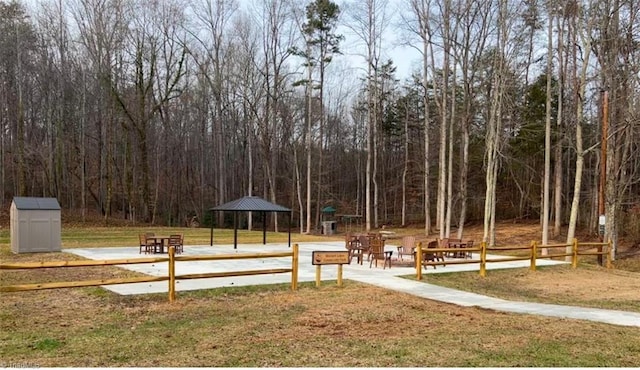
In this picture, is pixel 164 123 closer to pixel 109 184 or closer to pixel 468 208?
pixel 109 184

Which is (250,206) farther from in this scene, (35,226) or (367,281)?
(367,281)

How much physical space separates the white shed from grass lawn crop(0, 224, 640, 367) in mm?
5193

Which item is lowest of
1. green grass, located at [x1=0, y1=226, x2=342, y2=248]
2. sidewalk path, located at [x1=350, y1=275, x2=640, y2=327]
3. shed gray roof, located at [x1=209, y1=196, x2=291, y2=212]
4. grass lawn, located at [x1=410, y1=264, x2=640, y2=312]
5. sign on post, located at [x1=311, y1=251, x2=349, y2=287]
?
grass lawn, located at [x1=410, y1=264, x2=640, y2=312]

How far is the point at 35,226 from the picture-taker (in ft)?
52.2

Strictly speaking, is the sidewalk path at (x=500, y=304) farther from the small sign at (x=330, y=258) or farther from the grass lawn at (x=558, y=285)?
the small sign at (x=330, y=258)

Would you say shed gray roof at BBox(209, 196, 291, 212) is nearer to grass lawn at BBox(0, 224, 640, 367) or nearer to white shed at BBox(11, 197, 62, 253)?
white shed at BBox(11, 197, 62, 253)

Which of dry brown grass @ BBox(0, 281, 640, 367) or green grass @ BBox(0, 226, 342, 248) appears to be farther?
green grass @ BBox(0, 226, 342, 248)

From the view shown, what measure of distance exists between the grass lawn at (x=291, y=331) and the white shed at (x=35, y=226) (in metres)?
5.19

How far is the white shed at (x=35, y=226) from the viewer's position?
15.7m

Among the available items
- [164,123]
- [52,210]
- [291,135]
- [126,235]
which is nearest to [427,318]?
[52,210]

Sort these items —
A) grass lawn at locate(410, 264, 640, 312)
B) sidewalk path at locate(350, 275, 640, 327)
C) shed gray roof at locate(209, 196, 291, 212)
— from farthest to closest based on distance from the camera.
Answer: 1. shed gray roof at locate(209, 196, 291, 212)
2. grass lawn at locate(410, 264, 640, 312)
3. sidewalk path at locate(350, 275, 640, 327)

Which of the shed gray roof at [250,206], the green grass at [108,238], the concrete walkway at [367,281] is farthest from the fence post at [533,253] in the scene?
the green grass at [108,238]

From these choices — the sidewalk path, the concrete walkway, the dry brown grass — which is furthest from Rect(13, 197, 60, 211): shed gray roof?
the sidewalk path

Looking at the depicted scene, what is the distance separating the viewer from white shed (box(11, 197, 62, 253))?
15.7m
